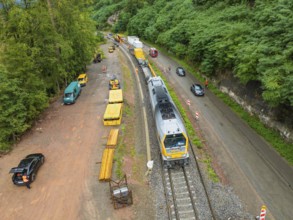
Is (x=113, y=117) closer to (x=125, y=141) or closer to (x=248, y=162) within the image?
(x=125, y=141)

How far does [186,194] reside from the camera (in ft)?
58.7

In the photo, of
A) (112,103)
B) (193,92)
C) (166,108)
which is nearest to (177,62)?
(193,92)

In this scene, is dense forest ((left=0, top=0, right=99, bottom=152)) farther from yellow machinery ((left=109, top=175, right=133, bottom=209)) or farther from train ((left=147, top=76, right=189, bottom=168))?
train ((left=147, top=76, right=189, bottom=168))

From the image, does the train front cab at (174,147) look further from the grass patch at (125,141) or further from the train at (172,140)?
the grass patch at (125,141)

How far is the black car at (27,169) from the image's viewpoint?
63.4 ft

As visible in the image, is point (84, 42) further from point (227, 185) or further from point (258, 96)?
point (227, 185)

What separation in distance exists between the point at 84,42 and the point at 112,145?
27200 mm

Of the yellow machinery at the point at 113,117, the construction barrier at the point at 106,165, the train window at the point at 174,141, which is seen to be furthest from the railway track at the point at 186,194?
the yellow machinery at the point at 113,117

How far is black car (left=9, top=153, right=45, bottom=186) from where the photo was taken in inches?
761

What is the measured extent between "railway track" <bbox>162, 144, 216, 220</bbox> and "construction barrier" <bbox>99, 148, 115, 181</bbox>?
4.63 m

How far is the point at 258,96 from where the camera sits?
93.1ft

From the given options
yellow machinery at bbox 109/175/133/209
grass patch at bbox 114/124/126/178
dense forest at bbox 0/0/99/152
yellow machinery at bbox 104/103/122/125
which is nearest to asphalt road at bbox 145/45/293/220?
yellow machinery at bbox 109/175/133/209

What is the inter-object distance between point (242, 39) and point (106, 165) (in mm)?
23669

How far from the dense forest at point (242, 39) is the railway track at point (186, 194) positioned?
10163 millimetres
